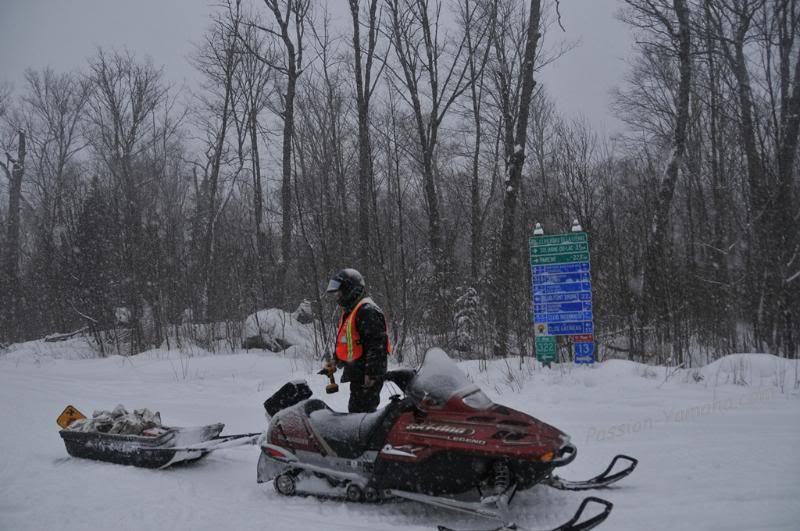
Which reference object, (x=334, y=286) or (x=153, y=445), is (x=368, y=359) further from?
(x=153, y=445)

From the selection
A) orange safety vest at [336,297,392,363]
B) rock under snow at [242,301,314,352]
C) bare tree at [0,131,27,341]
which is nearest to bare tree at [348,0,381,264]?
rock under snow at [242,301,314,352]

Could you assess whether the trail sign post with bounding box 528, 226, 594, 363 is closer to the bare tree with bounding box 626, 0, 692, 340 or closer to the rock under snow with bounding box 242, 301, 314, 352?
the bare tree with bounding box 626, 0, 692, 340

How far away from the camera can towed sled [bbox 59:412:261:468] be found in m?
5.32

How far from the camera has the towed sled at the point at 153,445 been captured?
17.5 ft

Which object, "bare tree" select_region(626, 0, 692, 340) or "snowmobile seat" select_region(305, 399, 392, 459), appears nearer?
"snowmobile seat" select_region(305, 399, 392, 459)

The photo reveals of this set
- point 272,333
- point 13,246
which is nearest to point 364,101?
point 272,333

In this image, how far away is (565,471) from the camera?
15.8ft

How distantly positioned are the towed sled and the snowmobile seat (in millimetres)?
967

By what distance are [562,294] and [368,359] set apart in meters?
5.20

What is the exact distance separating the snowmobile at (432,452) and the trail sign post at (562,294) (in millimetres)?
5132

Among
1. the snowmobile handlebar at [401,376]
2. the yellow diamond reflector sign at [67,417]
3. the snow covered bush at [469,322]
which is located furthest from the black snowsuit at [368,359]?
the snow covered bush at [469,322]

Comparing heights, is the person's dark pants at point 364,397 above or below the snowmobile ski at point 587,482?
above

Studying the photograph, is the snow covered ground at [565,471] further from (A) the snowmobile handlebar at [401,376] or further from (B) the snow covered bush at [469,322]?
(B) the snow covered bush at [469,322]

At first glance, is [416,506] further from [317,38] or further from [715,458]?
[317,38]
